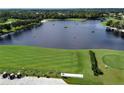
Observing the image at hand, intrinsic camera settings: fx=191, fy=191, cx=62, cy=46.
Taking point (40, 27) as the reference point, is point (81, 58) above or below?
below

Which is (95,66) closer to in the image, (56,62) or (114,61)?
(114,61)

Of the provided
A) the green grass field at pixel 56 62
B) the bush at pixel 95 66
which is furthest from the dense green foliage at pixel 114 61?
the bush at pixel 95 66

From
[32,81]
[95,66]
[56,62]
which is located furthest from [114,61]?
[32,81]

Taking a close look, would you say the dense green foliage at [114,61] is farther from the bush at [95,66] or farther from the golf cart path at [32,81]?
the golf cart path at [32,81]

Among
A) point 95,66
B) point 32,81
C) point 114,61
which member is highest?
point 114,61

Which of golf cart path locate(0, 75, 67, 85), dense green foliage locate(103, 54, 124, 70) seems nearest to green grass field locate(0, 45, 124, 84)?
dense green foliage locate(103, 54, 124, 70)

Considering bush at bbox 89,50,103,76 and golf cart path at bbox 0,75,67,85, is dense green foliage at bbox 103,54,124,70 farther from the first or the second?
golf cart path at bbox 0,75,67,85
